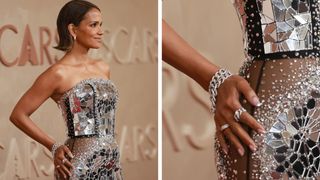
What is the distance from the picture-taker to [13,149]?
2.61 feet

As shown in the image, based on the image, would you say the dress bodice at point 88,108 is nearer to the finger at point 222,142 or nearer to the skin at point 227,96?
the skin at point 227,96

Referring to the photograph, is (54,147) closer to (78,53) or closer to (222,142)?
(78,53)

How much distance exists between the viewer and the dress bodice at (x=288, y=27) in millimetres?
654

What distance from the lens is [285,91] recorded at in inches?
25.3

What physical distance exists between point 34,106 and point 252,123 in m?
0.41

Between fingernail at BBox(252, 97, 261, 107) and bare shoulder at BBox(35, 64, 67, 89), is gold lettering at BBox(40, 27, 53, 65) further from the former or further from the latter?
fingernail at BBox(252, 97, 261, 107)

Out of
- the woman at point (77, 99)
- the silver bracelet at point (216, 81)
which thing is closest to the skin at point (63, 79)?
the woman at point (77, 99)

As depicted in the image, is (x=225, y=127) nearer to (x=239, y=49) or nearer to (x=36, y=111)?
(x=239, y=49)

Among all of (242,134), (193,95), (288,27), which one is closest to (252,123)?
(242,134)

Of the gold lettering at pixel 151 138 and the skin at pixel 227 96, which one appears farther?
the gold lettering at pixel 151 138

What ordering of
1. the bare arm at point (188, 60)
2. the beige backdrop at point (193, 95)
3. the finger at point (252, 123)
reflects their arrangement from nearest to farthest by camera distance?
the finger at point (252, 123) → the bare arm at point (188, 60) → the beige backdrop at point (193, 95)

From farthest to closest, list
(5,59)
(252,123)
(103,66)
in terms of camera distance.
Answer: (103,66) → (5,59) → (252,123)

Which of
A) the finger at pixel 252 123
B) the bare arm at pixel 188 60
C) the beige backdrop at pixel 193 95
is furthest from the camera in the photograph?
the beige backdrop at pixel 193 95

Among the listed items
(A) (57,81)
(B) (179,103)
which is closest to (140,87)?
(B) (179,103)
